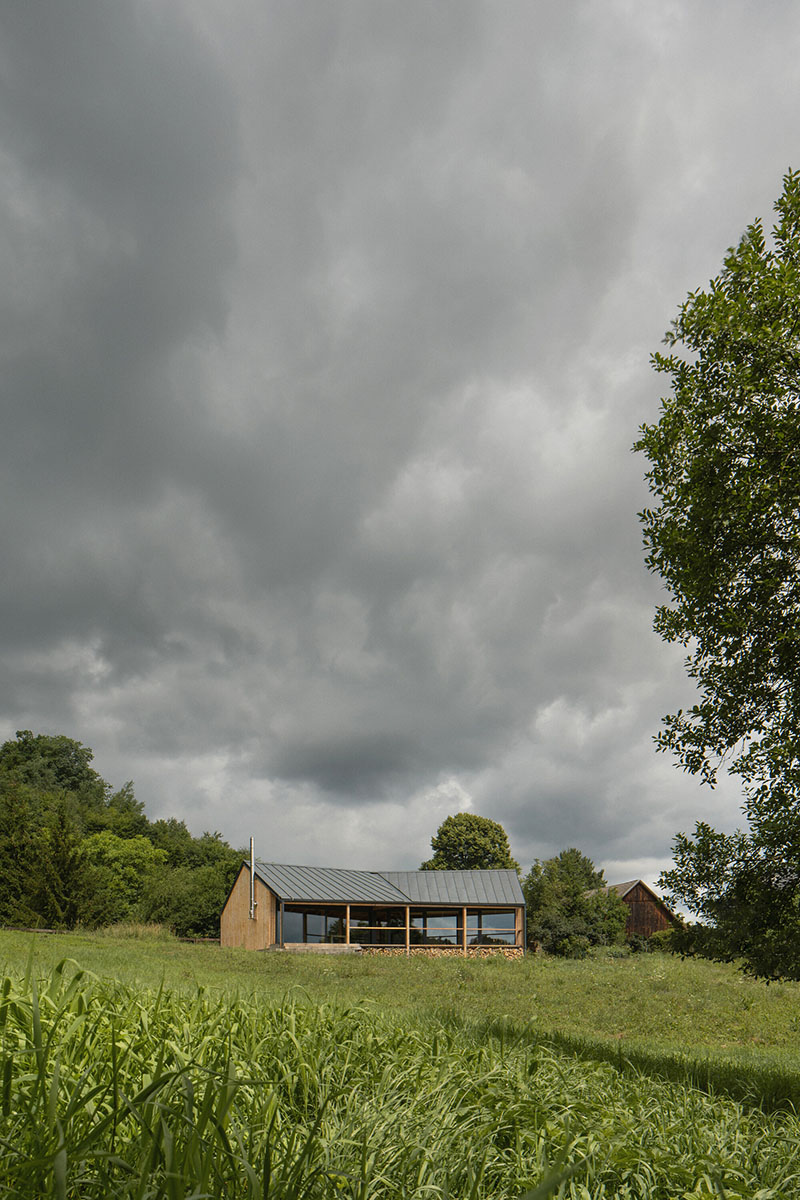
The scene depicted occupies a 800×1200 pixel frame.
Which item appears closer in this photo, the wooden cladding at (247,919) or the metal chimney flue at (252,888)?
the wooden cladding at (247,919)

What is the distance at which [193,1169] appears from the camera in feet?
7.16

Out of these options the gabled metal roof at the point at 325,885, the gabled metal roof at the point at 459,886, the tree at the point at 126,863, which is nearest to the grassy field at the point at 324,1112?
the gabled metal roof at the point at 325,885

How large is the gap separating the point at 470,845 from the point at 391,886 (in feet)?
62.0

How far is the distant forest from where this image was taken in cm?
3378

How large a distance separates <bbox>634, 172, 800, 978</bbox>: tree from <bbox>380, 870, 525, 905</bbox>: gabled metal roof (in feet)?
106

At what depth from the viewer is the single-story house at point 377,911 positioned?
35.7 m

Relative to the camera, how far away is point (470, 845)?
5731cm

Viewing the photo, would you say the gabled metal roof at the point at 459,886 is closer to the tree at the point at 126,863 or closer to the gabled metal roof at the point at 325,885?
the gabled metal roof at the point at 325,885

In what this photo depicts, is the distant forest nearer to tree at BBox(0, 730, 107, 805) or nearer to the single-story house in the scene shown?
tree at BBox(0, 730, 107, 805)

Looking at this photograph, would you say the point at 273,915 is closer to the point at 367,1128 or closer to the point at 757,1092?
the point at 757,1092

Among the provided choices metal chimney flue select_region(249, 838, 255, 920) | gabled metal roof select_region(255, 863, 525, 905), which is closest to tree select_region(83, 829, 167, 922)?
metal chimney flue select_region(249, 838, 255, 920)

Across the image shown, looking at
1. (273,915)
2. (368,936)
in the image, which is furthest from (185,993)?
(368,936)

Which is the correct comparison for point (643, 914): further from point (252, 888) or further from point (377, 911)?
point (252, 888)

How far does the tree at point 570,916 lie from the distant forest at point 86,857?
18.5 meters
